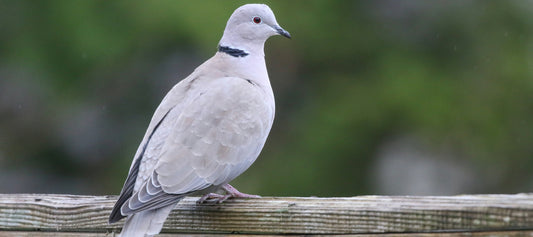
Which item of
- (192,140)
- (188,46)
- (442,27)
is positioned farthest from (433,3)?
(192,140)

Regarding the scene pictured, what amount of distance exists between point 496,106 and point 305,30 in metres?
1.95

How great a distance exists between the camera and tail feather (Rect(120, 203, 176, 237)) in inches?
119

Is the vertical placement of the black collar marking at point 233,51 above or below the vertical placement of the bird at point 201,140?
above

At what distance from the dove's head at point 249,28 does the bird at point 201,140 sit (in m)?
0.18

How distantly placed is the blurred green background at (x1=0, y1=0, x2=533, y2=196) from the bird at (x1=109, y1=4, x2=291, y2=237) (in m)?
3.83

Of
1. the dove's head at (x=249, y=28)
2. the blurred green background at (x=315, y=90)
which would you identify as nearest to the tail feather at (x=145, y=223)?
the dove's head at (x=249, y=28)

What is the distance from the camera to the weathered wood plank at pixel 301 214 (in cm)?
229

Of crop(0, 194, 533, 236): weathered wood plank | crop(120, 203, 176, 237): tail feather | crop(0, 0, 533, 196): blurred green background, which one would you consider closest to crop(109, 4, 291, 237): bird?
crop(120, 203, 176, 237): tail feather

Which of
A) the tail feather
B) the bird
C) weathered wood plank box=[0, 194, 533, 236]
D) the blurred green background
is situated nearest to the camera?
weathered wood plank box=[0, 194, 533, 236]

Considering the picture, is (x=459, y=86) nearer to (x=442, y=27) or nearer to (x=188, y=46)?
(x=442, y=27)

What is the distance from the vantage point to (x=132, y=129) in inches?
329

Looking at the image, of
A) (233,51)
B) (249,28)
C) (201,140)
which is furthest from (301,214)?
(249,28)

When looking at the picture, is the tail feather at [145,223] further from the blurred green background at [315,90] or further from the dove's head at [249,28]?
the blurred green background at [315,90]

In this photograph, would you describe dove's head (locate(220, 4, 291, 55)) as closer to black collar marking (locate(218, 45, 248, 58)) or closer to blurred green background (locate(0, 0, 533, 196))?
black collar marking (locate(218, 45, 248, 58))
